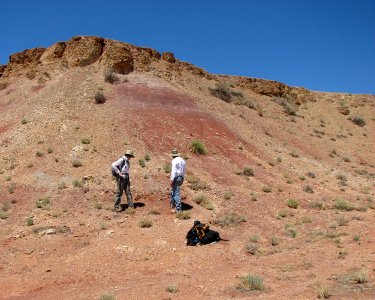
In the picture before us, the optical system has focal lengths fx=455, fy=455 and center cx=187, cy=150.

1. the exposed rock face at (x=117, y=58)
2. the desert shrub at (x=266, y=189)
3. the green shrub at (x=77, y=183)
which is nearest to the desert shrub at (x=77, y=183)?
the green shrub at (x=77, y=183)

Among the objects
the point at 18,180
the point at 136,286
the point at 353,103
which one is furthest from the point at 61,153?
the point at 353,103

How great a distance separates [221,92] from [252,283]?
21.9m

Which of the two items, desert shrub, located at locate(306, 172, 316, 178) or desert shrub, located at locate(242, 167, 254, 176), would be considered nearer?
desert shrub, located at locate(242, 167, 254, 176)

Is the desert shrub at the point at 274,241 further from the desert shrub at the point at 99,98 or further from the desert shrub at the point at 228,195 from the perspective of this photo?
the desert shrub at the point at 99,98

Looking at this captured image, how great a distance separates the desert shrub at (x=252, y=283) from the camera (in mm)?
7246

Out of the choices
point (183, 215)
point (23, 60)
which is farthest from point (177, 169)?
point (23, 60)

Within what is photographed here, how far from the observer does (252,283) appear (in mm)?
7312

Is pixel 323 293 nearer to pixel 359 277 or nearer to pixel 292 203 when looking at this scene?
pixel 359 277

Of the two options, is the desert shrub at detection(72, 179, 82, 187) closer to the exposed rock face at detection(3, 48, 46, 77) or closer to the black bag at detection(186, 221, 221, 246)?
the black bag at detection(186, 221, 221, 246)

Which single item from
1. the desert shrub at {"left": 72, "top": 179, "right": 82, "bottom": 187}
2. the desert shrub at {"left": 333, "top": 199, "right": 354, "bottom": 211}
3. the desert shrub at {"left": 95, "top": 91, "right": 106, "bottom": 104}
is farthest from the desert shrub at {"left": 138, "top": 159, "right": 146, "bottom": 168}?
the desert shrub at {"left": 333, "top": 199, "right": 354, "bottom": 211}

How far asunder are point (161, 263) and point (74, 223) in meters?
3.36

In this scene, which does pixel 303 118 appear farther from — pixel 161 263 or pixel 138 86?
pixel 161 263

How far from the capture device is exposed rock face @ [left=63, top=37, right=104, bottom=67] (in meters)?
25.0

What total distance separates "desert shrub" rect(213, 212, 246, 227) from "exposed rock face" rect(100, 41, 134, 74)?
46.8 feet
